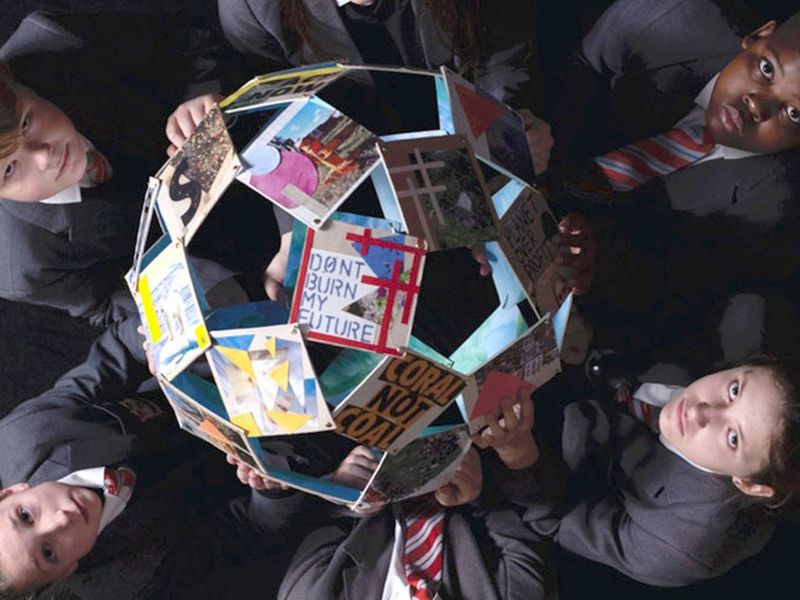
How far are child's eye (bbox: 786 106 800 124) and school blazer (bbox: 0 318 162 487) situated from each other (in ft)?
3.05

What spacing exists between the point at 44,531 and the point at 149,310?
499 mm

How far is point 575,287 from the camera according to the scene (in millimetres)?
1212

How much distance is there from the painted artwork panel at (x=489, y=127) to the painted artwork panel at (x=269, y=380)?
0.26 metres

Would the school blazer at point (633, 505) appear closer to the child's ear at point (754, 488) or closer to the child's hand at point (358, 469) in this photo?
the child's ear at point (754, 488)

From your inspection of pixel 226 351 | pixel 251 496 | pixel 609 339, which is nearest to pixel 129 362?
pixel 251 496

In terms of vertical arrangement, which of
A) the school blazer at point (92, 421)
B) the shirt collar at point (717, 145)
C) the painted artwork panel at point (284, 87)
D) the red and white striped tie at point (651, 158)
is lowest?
the school blazer at point (92, 421)

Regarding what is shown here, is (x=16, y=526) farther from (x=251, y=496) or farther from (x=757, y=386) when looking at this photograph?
(x=757, y=386)

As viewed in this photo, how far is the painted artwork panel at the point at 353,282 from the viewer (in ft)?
2.73

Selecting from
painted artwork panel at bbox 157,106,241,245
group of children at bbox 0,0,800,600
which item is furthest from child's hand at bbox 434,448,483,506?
painted artwork panel at bbox 157,106,241,245

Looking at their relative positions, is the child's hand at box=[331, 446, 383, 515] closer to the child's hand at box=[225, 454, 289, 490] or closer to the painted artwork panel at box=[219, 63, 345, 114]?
the child's hand at box=[225, 454, 289, 490]

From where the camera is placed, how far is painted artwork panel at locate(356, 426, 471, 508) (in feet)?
3.24

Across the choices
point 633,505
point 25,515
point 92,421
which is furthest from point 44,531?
point 633,505

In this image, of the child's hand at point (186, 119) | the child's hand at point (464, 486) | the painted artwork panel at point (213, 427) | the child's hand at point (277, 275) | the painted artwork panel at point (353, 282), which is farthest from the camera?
the child's hand at point (464, 486)

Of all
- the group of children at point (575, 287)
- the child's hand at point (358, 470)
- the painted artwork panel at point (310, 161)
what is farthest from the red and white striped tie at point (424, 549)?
the painted artwork panel at point (310, 161)
